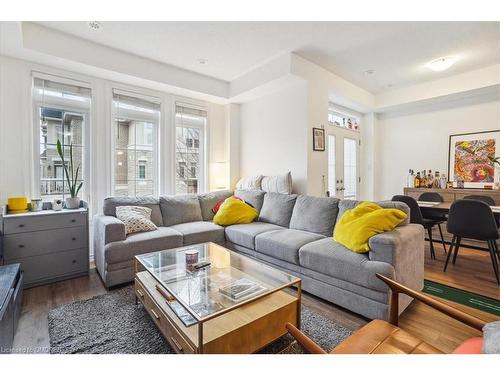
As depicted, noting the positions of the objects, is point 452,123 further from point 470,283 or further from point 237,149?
point 237,149

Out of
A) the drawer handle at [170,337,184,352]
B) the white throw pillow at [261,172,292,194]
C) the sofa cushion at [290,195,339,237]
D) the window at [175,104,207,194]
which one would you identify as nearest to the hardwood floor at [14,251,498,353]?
the sofa cushion at [290,195,339,237]

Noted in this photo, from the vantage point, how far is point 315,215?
2803 mm

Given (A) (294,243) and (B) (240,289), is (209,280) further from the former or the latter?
(A) (294,243)

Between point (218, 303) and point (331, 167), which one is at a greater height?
point (331, 167)

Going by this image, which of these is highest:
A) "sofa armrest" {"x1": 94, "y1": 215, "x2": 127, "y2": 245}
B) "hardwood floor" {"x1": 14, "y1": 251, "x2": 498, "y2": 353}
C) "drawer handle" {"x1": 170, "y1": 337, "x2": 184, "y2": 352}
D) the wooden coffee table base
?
"sofa armrest" {"x1": 94, "y1": 215, "x2": 127, "y2": 245}

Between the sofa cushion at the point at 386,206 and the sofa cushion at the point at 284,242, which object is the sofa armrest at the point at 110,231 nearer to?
the sofa cushion at the point at 284,242

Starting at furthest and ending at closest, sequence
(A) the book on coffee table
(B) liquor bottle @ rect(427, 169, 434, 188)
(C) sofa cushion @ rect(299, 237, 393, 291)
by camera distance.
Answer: (B) liquor bottle @ rect(427, 169, 434, 188), (C) sofa cushion @ rect(299, 237, 393, 291), (A) the book on coffee table

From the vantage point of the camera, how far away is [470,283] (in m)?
2.50

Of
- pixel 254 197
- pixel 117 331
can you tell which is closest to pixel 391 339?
pixel 117 331

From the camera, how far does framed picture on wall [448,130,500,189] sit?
12.8ft

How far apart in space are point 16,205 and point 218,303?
2.53 metres

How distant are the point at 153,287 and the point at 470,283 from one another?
2984 millimetres

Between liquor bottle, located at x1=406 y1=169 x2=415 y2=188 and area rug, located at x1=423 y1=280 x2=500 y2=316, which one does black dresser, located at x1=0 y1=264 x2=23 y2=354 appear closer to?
area rug, located at x1=423 y1=280 x2=500 y2=316
